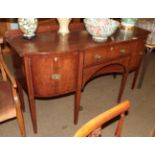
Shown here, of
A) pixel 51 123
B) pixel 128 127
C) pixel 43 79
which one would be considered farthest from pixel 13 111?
pixel 128 127

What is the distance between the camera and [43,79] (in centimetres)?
149

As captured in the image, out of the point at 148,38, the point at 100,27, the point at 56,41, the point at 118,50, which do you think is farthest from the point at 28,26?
the point at 148,38

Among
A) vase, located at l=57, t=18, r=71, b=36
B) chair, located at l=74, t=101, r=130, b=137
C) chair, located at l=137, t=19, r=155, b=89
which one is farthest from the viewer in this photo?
chair, located at l=137, t=19, r=155, b=89

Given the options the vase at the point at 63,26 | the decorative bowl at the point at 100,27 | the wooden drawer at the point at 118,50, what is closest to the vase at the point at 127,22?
the wooden drawer at the point at 118,50

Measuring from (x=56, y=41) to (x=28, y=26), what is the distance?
0.24 meters

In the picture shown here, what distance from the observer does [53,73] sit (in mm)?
1495

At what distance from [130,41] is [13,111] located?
1154mm

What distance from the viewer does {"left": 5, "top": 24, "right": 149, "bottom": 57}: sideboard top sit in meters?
1.43

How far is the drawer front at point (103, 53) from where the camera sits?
158cm

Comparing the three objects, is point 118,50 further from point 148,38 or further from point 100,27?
point 148,38

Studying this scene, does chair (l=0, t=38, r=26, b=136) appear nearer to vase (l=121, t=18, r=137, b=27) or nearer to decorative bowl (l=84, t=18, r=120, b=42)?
decorative bowl (l=84, t=18, r=120, b=42)

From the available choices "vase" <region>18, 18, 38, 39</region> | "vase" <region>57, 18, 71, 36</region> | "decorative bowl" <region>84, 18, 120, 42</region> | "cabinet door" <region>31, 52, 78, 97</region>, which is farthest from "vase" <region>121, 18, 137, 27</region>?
"vase" <region>18, 18, 38, 39</region>
